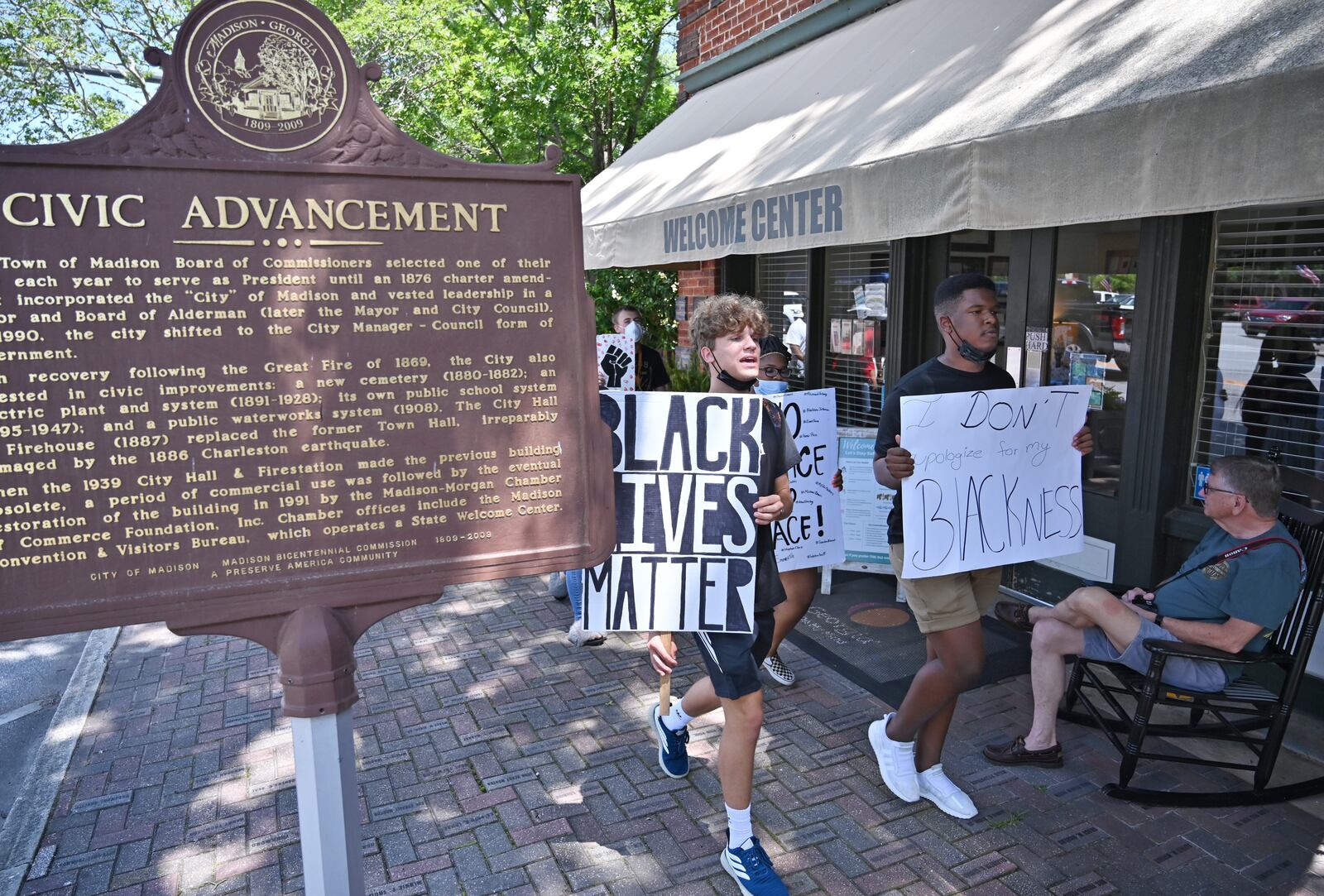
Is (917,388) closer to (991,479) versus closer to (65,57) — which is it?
(991,479)

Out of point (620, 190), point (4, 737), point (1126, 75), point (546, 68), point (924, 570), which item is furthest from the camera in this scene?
point (546, 68)

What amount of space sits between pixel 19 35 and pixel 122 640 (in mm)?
17575

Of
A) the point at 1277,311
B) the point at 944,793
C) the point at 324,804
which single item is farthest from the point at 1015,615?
the point at 324,804

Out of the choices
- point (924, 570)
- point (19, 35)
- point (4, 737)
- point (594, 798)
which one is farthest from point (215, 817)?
point (19, 35)

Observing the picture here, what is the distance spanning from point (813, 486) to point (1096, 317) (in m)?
1.94

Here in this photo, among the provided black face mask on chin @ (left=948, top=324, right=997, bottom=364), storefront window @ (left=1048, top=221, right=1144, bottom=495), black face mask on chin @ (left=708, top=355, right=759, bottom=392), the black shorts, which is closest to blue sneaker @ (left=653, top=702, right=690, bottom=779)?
the black shorts

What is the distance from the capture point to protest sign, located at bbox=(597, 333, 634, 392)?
5.61 metres

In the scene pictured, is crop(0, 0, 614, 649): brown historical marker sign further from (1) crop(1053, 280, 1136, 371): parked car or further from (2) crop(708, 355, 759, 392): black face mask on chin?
(1) crop(1053, 280, 1136, 371): parked car

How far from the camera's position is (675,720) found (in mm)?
3645

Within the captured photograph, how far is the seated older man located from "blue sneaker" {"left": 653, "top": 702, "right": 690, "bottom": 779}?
4.41 ft

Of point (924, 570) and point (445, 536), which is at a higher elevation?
point (445, 536)

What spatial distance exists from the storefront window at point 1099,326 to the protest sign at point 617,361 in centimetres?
264

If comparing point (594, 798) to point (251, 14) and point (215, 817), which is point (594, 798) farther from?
point (251, 14)

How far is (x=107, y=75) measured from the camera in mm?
19031
